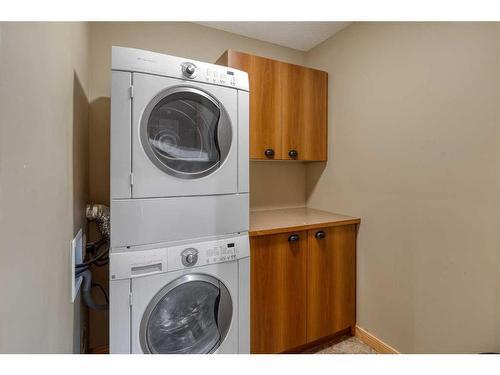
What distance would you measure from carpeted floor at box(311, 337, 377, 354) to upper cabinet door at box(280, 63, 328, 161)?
1378mm

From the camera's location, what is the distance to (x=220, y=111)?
4.04ft

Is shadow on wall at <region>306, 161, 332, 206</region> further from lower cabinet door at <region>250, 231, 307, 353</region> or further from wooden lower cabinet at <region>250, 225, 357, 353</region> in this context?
lower cabinet door at <region>250, 231, 307, 353</region>

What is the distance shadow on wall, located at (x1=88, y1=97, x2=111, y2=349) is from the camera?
1.56m

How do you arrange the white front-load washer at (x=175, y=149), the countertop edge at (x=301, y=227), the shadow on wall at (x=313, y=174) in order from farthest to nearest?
the shadow on wall at (x=313, y=174)
the countertop edge at (x=301, y=227)
the white front-load washer at (x=175, y=149)

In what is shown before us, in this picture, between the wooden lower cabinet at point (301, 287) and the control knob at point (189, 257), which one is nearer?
the control knob at point (189, 257)

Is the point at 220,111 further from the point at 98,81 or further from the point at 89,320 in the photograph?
the point at 89,320

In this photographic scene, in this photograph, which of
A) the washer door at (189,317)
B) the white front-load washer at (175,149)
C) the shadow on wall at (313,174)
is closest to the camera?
the white front-load washer at (175,149)

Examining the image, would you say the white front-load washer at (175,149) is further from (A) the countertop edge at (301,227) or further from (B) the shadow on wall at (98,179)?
(B) the shadow on wall at (98,179)

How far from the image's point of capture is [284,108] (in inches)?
69.8

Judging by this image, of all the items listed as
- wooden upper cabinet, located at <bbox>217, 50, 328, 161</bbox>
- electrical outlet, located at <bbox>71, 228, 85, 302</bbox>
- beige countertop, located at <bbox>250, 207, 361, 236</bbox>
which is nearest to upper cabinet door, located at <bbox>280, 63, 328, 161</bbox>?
wooden upper cabinet, located at <bbox>217, 50, 328, 161</bbox>

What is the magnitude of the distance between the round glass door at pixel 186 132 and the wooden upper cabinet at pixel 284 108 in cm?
47

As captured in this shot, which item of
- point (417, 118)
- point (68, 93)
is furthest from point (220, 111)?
point (417, 118)

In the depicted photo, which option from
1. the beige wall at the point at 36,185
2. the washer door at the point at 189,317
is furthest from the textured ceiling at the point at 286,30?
the washer door at the point at 189,317

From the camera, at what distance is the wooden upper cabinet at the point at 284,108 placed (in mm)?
1653
